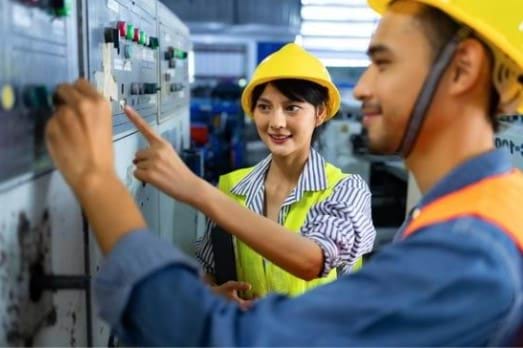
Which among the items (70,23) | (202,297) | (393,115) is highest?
(70,23)

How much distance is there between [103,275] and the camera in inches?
24.1

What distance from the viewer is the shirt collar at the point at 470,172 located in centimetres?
70

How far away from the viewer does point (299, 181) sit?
1.31 metres

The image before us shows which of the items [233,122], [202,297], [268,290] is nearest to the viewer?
[202,297]

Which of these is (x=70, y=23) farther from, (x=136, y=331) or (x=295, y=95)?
(x=295, y=95)

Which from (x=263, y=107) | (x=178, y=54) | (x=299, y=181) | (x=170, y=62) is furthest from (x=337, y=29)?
(x=299, y=181)

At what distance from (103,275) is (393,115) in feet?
1.46

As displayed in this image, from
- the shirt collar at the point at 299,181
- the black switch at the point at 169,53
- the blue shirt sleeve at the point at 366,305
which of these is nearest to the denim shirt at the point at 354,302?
the blue shirt sleeve at the point at 366,305

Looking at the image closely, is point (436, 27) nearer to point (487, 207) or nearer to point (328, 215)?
point (487, 207)

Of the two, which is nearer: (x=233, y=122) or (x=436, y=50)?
(x=436, y=50)

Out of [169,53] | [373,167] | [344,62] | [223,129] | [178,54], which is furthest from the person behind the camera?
[344,62]

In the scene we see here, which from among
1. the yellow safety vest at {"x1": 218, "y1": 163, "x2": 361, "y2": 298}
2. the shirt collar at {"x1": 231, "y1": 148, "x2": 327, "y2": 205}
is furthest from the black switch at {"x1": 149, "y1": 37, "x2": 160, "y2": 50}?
the yellow safety vest at {"x1": 218, "y1": 163, "x2": 361, "y2": 298}

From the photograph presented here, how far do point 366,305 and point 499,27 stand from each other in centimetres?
45

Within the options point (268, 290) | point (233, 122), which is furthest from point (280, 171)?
point (233, 122)
